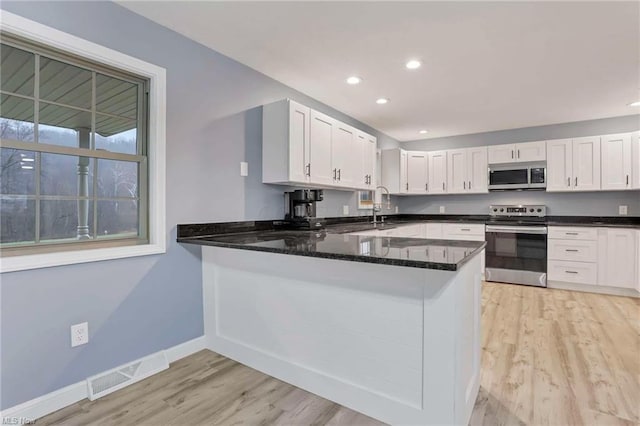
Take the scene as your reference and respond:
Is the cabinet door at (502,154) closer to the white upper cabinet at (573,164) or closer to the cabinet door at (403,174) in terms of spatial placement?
the white upper cabinet at (573,164)

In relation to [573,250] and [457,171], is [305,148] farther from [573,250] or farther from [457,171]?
[573,250]

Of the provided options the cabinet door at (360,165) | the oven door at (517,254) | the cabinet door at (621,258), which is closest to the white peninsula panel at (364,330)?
the cabinet door at (360,165)

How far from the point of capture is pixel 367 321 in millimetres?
1718

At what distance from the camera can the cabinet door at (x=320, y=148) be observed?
3.20 metres

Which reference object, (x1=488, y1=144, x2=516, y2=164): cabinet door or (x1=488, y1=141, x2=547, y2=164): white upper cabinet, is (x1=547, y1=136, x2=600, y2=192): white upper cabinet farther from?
(x1=488, y1=144, x2=516, y2=164): cabinet door

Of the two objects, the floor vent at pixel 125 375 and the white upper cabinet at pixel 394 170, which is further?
the white upper cabinet at pixel 394 170

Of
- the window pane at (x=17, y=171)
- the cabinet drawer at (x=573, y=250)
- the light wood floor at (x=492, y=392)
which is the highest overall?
the window pane at (x=17, y=171)

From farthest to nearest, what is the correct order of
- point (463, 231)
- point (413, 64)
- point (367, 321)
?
point (463, 231)
point (413, 64)
point (367, 321)

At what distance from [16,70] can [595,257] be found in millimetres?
5904

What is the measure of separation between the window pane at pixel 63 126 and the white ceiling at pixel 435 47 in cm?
78

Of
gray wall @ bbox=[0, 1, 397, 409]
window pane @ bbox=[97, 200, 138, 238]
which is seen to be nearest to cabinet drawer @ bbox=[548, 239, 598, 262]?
gray wall @ bbox=[0, 1, 397, 409]

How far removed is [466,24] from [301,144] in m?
1.57

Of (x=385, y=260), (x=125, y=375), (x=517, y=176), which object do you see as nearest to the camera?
(x=385, y=260)
